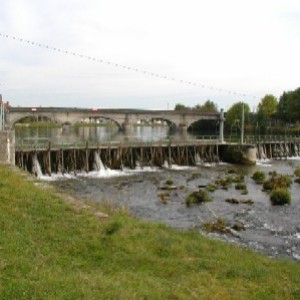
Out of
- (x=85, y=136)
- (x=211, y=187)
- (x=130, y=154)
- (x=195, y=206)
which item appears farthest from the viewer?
(x=85, y=136)

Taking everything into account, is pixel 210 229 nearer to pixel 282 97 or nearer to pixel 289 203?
pixel 289 203

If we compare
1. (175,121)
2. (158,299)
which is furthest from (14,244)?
(175,121)

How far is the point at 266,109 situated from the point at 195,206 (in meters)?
92.7

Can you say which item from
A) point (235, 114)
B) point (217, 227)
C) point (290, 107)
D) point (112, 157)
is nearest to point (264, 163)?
point (112, 157)

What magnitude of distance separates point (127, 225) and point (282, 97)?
351ft

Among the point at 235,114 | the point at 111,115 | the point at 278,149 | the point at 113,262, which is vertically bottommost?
the point at 113,262

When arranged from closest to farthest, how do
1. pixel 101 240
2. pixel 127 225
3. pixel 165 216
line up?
1. pixel 101 240
2. pixel 127 225
3. pixel 165 216

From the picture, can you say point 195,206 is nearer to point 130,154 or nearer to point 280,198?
point 280,198

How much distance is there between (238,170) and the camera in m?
49.6

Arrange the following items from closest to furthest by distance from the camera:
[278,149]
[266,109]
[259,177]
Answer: [259,177]
[278,149]
[266,109]

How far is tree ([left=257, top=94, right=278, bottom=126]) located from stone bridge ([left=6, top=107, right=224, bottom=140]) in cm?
1605

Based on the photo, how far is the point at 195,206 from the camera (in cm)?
2947

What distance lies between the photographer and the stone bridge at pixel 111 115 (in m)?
80.9

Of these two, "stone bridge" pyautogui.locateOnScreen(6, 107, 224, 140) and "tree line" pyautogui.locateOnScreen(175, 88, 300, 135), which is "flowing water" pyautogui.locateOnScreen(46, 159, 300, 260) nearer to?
"stone bridge" pyautogui.locateOnScreen(6, 107, 224, 140)
